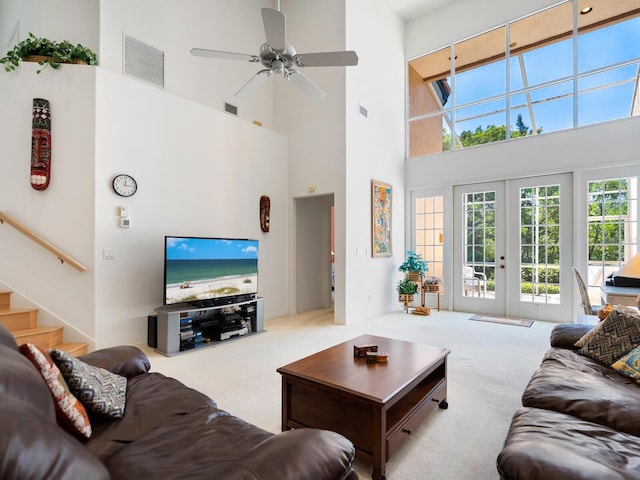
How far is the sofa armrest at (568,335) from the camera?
2449 mm

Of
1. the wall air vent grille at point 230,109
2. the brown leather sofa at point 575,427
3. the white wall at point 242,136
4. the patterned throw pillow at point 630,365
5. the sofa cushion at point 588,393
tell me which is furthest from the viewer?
the wall air vent grille at point 230,109

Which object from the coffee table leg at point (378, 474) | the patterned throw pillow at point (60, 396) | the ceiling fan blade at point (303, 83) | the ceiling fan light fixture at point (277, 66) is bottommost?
the coffee table leg at point (378, 474)

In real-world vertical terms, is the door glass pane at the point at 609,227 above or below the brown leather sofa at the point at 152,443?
above

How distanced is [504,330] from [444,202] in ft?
8.19

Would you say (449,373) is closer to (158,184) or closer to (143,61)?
(158,184)

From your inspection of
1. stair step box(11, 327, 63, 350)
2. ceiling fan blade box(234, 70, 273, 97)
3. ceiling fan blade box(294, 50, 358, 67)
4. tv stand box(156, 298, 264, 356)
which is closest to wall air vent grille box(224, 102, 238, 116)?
ceiling fan blade box(234, 70, 273, 97)

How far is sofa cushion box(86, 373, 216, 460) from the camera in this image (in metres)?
1.36

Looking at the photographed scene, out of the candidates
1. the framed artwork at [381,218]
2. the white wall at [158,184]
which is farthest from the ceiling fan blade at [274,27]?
the framed artwork at [381,218]

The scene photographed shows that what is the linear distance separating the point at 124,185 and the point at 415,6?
5.97 m

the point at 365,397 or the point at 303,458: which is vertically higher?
the point at 303,458

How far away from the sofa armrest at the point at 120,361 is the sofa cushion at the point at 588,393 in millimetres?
2161

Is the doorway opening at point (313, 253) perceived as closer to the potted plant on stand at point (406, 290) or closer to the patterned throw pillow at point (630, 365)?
the potted plant on stand at point (406, 290)

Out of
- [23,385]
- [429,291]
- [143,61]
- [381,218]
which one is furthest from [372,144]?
[23,385]

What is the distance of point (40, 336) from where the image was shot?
3.39 m
